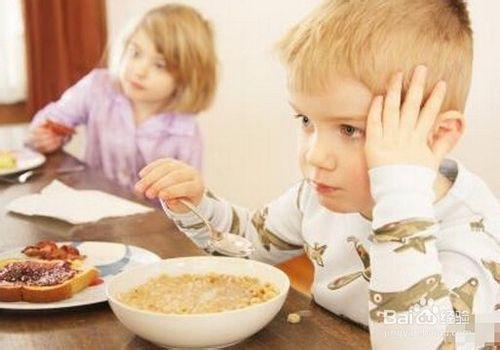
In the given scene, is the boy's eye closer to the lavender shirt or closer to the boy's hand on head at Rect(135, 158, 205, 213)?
the boy's hand on head at Rect(135, 158, 205, 213)

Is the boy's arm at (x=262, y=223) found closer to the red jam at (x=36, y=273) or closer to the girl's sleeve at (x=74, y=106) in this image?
the red jam at (x=36, y=273)

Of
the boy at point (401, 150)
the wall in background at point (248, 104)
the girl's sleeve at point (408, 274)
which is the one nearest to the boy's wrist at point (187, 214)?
the boy at point (401, 150)

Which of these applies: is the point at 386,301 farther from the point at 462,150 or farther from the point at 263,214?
the point at 462,150

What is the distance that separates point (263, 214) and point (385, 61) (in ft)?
1.50

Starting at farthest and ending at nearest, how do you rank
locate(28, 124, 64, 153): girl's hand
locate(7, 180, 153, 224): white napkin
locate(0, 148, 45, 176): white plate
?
locate(28, 124, 64, 153): girl's hand, locate(0, 148, 45, 176): white plate, locate(7, 180, 153, 224): white napkin

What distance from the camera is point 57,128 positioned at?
222 cm

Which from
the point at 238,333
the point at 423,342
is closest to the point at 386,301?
the point at 423,342

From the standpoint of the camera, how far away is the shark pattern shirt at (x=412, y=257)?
880 mm

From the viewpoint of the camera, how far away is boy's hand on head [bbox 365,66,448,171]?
917 millimetres

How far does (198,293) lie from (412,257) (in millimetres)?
266

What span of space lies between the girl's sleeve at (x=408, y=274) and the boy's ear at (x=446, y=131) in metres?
0.07

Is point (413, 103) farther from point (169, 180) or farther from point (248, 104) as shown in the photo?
point (248, 104)

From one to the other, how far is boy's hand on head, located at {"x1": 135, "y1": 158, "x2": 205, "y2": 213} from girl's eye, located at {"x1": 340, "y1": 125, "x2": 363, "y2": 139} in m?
0.33

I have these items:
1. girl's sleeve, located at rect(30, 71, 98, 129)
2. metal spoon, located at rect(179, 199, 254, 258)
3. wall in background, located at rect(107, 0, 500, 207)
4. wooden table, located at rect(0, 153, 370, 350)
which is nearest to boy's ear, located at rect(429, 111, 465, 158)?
wooden table, located at rect(0, 153, 370, 350)
